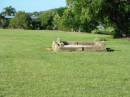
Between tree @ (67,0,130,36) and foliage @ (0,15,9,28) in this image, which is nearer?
tree @ (67,0,130,36)

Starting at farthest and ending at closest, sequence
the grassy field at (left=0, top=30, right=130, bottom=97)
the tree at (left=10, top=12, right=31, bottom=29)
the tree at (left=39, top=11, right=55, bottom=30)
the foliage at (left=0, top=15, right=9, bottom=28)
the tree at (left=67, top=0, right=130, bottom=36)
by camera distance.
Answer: the foliage at (left=0, top=15, right=9, bottom=28) < the tree at (left=39, top=11, right=55, bottom=30) < the tree at (left=10, top=12, right=31, bottom=29) < the tree at (left=67, top=0, right=130, bottom=36) < the grassy field at (left=0, top=30, right=130, bottom=97)

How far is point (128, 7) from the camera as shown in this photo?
34.9 meters

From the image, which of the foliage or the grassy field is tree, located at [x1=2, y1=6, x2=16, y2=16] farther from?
the grassy field

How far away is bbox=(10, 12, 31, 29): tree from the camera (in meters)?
79.8

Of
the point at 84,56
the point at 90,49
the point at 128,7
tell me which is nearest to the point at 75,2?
the point at 128,7

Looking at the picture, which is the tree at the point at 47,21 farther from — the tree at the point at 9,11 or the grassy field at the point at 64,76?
the grassy field at the point at 64,76

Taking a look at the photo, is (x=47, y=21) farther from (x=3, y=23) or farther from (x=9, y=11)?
(x=9, y=11)

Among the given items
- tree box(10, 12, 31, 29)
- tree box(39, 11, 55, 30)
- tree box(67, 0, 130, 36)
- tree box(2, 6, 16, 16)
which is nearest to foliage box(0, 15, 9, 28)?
tree box(10, 12, 31, 29)

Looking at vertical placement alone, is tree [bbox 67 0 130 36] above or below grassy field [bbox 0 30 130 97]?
above

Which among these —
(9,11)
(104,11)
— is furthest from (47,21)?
(104,11)

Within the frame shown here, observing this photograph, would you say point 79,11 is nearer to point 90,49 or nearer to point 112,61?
point 90,49

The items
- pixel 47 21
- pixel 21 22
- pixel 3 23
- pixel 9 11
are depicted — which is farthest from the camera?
pixel 9 11

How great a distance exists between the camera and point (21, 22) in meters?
79.4

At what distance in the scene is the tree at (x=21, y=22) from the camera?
79.8 metres
